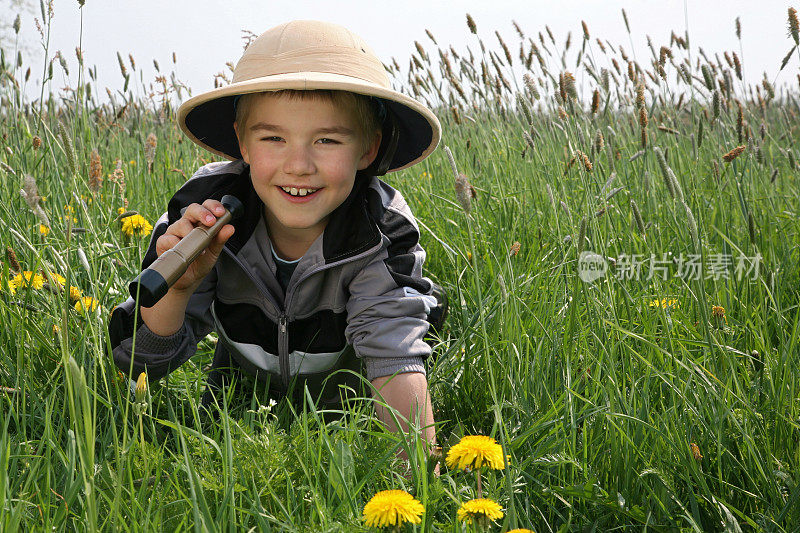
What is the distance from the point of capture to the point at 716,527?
3.81ft

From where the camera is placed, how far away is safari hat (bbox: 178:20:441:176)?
1.53 metres

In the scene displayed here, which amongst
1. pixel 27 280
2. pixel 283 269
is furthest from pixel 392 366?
pixel 27 280

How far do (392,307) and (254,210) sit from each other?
1.45 ft

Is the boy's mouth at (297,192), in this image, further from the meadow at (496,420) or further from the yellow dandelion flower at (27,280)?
the yellow dandelion flower at (27,280)

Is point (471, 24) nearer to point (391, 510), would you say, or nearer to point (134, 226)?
point (134, 226)

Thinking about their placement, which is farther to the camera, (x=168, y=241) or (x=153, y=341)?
(x=153, y=341)

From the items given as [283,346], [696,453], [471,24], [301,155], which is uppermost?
[471,24]

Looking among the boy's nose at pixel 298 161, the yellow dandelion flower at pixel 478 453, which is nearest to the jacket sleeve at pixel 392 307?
the boy's nose at pixel 298 161

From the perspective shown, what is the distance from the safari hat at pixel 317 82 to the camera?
1527 mm

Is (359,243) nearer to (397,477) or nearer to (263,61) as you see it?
(263,61)

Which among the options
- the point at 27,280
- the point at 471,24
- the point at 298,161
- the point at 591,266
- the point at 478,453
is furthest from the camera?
the point at 471,24

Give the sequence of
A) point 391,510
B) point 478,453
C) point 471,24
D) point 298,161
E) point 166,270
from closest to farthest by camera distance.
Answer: point 391,510 → point 478,453 → point 166,270 → point 298,161 → point 471,24

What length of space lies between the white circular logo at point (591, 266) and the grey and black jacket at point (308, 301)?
1.28 ft

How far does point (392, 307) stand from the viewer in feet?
5.35
